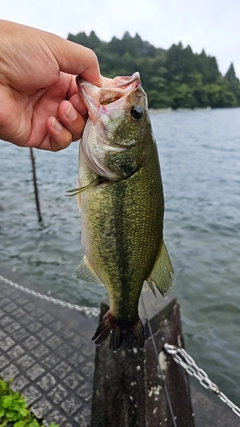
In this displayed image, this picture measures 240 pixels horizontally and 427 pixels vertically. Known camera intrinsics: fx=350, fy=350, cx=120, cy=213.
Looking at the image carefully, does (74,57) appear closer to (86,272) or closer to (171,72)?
(86,272)

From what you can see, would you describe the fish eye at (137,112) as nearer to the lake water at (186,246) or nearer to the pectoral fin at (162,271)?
the pectoral fin at (162,271)

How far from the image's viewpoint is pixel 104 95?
200cm

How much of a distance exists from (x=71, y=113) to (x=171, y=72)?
9146 centimetres

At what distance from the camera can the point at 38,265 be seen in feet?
26.4

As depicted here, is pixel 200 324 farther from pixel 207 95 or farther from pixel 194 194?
pixel 207 95

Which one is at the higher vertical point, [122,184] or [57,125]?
[57,125]

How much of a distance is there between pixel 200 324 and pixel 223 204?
6941 millimetres

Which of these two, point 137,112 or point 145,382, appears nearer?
point 137,112

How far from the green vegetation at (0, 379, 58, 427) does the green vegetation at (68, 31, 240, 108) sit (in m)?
70.2

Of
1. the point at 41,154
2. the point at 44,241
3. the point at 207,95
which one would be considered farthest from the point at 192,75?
the point at 44,241

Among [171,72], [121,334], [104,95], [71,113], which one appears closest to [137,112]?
[104,95]

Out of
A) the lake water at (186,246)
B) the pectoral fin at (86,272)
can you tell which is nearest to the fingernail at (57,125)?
the pectoral fin at (86,272)

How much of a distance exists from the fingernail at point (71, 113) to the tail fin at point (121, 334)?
4.21ft

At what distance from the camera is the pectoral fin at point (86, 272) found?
2289mm
